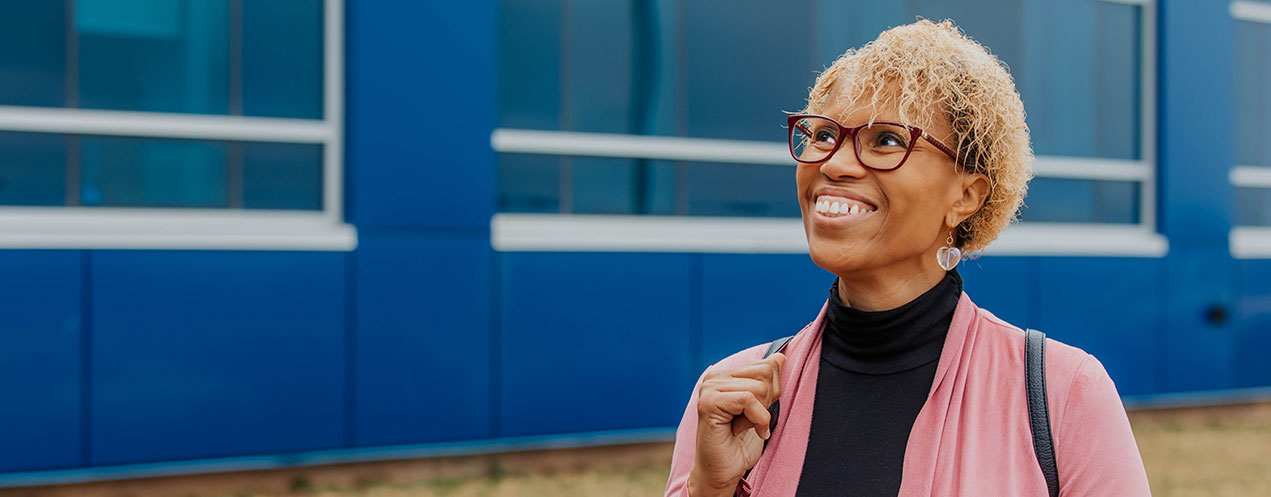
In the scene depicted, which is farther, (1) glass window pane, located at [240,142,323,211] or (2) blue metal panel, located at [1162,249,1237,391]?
(2) blue metal panel, located at [1162,249,1237,391]

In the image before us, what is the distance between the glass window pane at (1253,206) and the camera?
9.43 m

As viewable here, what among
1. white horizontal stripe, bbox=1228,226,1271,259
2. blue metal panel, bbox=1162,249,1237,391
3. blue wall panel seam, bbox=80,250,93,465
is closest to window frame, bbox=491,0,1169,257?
blue metal panel, bbox=1162,249,1237,391

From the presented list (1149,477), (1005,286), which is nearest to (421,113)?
(1005,286)

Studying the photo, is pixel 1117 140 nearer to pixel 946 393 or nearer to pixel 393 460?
pixel 393 460

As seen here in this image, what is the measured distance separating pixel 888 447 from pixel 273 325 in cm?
502

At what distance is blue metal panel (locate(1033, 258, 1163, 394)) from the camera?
331 inches

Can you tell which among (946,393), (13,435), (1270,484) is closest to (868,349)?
(946,393)

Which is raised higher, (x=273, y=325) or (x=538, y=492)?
(x=273, y=325)

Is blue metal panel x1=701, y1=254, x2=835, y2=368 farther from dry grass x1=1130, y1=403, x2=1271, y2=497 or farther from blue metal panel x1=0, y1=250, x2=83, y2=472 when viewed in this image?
blue metal panel x1=0, y1=250, x2=83, y2=472

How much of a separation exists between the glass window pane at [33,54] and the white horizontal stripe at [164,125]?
0.23 ft

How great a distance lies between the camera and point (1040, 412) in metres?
1.52

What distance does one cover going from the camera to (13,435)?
220 inches

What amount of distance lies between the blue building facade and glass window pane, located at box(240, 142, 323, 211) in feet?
0.04

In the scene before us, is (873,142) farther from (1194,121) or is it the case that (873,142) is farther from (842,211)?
(1194,121)
